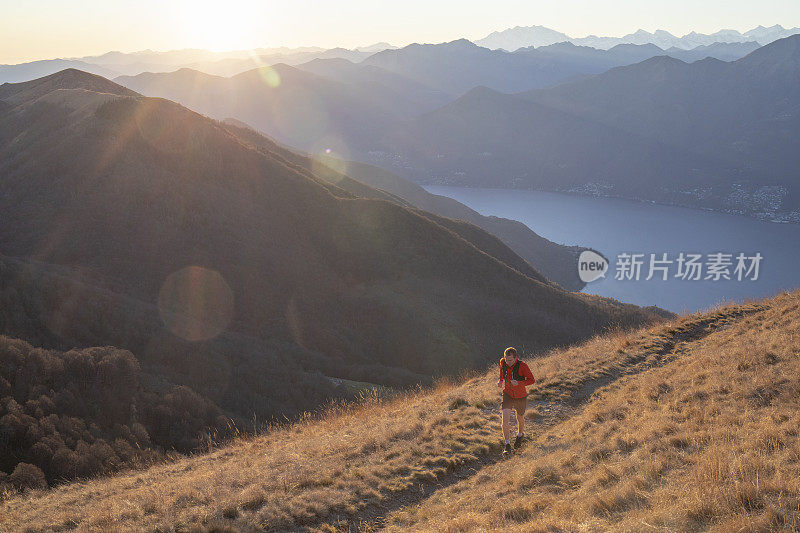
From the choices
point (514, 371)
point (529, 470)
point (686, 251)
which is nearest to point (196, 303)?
point (514, 371)

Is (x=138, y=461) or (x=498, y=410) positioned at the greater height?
(x=498, y=410)

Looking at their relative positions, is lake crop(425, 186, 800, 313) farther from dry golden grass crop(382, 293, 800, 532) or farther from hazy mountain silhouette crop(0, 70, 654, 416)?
dry golden grass crop(382, 293, 800, 532)

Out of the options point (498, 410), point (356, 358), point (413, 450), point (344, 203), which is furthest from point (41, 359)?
point (344, 203)

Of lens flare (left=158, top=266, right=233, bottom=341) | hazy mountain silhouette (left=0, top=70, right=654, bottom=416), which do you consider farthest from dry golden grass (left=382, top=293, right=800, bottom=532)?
lens flare (left=158, top=266, right=233, bottom=341)

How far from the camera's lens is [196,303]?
111ft

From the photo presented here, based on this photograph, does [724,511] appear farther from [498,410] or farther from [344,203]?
[344,203]

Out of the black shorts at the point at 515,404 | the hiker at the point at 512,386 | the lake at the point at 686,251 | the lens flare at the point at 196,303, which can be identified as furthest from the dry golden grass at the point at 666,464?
the lake at the point at 686,251

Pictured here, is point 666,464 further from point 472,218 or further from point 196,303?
point 472,218

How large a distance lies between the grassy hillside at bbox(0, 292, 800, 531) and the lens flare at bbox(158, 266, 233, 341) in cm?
1720

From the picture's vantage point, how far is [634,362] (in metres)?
16.3

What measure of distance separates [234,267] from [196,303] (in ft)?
20.6

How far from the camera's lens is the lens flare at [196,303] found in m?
28.8

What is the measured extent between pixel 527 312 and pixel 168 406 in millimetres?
41079

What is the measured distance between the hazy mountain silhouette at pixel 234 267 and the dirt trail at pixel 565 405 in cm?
1421
